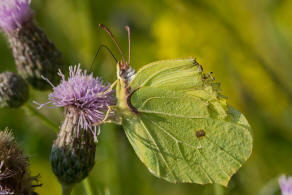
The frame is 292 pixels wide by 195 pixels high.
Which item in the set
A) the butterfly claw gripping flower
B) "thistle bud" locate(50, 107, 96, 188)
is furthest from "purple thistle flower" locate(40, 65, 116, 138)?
the butterfly claw gripping flower

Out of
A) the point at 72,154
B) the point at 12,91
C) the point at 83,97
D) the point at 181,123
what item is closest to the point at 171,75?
the point at 181,123

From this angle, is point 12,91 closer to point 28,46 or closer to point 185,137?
point 28,46

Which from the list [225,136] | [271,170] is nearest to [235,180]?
[225,136]

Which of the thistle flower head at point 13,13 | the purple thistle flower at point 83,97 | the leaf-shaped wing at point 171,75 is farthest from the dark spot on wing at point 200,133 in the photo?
the thistle flower head at point 13,13

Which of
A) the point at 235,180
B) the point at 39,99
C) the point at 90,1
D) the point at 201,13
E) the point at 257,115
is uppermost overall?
the point at 90,1

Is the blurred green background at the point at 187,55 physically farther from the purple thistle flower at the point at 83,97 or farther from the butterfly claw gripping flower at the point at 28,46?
the purple thistle flower at the point at 83,97

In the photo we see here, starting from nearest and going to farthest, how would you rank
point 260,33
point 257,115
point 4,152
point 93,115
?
point 4,152, point 93,115, point 257,115, point 260,33

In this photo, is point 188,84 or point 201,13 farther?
point 201,13

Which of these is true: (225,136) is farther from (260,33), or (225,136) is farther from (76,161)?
(260,33)
